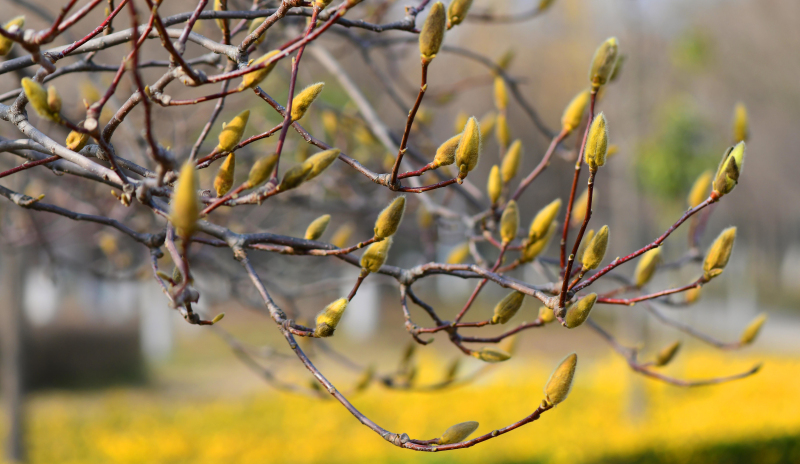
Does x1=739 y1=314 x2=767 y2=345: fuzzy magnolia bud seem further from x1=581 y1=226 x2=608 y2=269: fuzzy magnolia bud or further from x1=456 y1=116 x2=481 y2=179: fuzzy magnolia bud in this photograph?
x1=456 y1=116 x2=481 y2=179: fuzzy magnolia bud

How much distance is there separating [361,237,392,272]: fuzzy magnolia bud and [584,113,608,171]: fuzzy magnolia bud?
34 centimetres

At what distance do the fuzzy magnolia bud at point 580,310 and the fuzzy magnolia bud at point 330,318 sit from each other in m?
0.32

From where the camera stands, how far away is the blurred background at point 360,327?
9.46 ft

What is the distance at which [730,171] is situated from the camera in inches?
35.8

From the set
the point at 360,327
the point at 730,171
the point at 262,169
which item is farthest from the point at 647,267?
the point at 360,327

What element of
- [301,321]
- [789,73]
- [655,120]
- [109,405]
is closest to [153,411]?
[109,405]

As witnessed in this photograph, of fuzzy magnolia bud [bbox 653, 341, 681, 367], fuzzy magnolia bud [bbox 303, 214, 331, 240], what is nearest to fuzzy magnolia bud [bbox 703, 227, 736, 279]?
fuzzy magnolia bud [bbox 653, 341, 681, 367]

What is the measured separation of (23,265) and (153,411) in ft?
8.23

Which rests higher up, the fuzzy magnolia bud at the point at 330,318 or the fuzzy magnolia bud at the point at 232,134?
the fuzzy magnolia bud at the point at 232,134

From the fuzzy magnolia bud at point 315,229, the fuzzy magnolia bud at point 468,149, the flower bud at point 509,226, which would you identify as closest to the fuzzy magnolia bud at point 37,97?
the fuzzy magnolia bud at point 315,229

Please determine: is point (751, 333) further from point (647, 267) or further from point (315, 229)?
point (315, 229)

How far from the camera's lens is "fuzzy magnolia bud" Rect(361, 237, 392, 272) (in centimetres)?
104

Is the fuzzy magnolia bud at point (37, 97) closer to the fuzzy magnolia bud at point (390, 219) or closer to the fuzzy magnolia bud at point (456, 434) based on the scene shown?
the fuzzy magnolia bud at point (390, 219)

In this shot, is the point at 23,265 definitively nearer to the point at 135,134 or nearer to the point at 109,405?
the point at 109,405
